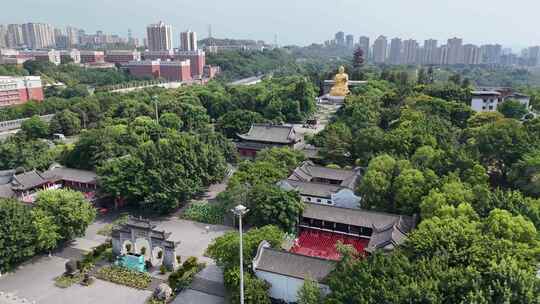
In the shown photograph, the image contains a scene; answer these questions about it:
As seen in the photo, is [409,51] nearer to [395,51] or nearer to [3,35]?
[395,51]

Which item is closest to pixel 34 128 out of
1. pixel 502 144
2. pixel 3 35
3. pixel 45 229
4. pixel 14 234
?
pixel 45 229

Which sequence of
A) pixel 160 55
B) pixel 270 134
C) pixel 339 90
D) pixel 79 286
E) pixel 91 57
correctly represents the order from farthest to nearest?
pixel 91 57 < pixel 160 55 < pixel 339 90 < pixel 270 134 < pixel 79 286

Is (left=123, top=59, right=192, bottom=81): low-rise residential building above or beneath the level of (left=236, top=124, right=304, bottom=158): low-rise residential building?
above

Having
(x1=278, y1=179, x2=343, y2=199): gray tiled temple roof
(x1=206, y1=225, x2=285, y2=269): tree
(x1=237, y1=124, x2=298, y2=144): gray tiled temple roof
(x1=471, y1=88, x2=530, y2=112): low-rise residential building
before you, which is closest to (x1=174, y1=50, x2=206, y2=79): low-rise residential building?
(x1=237, y1=124, x2=298, y2=144): gray tiled temple roof

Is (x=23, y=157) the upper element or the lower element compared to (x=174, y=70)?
lower

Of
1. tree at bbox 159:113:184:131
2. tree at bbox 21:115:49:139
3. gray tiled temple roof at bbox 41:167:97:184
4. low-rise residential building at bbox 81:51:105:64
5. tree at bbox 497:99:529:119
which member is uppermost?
low-rise residential building at bbox 81:51:105:64

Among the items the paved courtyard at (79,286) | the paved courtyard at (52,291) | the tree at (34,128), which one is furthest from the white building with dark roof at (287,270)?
the tree at (34,128)

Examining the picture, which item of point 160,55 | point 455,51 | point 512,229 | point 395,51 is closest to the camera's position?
point 512,229

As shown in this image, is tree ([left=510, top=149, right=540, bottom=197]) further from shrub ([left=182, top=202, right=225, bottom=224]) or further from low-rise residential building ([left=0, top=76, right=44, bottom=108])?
low-rise residential building ([left=0, top=76, right=44, bottom=108])
